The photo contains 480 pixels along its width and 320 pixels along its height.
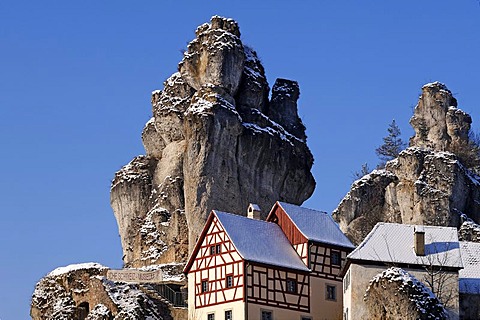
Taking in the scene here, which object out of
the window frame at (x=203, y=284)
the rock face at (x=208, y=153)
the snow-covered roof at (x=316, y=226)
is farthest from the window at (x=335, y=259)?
the rock face at (x=208, y=153)

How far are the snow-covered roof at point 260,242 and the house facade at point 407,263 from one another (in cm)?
571

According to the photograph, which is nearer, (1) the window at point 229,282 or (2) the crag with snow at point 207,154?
(1) the window at point 229,282

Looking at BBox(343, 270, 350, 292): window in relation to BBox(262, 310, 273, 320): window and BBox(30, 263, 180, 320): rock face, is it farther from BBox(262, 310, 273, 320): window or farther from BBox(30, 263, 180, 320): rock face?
BBox(30, 263, 180, 320): rock face

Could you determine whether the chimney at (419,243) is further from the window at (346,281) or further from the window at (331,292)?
the window at (331,292)

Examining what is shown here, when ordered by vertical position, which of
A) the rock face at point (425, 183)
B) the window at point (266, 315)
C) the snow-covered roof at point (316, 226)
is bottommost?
the window at point (266, 315)

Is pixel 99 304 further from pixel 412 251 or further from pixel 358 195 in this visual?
pixel 358 195

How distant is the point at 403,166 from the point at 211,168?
14312 mm

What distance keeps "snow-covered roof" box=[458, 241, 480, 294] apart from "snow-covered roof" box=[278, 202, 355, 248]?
26.2 feet

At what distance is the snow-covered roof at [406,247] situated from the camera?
67750 mm

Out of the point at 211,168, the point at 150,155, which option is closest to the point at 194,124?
the point at 211,168

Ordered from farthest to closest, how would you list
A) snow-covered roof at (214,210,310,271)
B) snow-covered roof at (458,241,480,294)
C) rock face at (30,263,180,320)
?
rock face at (30,263,180,320)
snow-covered roof at (214,210,310,271)
snow-covered roof at (458,241,480,294)

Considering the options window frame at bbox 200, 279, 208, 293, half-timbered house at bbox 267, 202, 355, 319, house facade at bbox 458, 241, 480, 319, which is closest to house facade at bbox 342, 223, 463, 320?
house facade at bbox 458, 241, 480, 319

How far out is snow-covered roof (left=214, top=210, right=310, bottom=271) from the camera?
74.2 m

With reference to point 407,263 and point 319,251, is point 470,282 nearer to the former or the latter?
point 407,263
